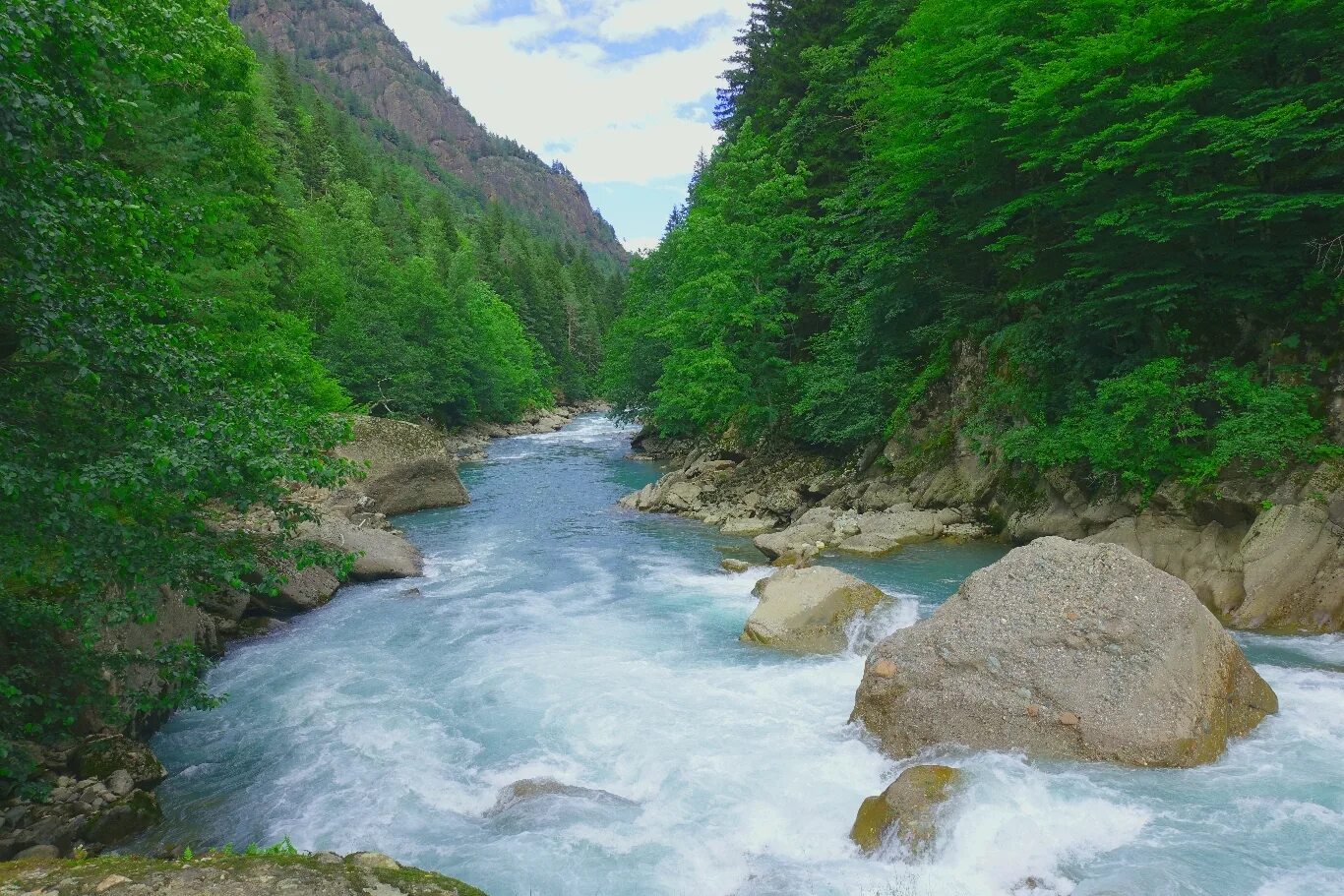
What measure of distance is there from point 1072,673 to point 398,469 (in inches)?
761

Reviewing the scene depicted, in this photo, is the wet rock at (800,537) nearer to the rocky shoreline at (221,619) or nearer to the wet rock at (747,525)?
the wet rock at (747,525)

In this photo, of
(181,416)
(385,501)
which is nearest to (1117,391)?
(181,416)

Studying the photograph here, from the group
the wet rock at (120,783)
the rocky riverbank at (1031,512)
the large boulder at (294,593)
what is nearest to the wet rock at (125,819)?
the wet rock at (120,783)

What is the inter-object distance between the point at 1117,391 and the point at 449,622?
12.3 m

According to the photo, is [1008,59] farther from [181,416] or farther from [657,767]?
[181,416]

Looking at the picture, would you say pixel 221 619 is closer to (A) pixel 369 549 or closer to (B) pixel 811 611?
(A) pixel 369 549

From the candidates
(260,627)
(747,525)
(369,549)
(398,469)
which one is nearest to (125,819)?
(260,627)

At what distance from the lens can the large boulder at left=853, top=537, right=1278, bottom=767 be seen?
7121mm

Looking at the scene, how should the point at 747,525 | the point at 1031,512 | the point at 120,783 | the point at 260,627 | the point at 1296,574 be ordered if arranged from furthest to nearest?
the point at 747,525 → the point at 1031,512 → the point at 260,627 → the point at 1296,574 → the point at 120,783

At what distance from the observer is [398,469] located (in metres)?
22.5

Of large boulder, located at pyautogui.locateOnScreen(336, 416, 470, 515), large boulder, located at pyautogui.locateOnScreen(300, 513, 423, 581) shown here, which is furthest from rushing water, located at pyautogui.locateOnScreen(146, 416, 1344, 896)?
large boulder, located at pyautogui.locateOnScreen(336, 416, 470, 515)

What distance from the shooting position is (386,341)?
3734 centimetres

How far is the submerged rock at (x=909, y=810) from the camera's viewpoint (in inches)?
239

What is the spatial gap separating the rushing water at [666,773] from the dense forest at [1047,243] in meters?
4.72
